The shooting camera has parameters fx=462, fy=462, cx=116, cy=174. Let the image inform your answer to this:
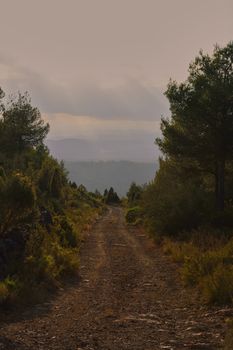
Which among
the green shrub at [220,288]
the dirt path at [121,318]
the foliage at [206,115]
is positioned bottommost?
the dirt path at [121,318]

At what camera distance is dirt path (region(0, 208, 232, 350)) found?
27.5 feet

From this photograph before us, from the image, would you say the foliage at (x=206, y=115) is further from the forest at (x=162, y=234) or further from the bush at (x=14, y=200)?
Answer: the bush at (x=14, y=200)


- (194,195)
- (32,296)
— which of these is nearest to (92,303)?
(32,296)

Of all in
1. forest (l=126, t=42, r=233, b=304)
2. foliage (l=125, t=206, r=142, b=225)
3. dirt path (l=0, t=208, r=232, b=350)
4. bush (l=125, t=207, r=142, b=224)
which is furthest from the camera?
bush (l=125, t=207, r=142, b=224)

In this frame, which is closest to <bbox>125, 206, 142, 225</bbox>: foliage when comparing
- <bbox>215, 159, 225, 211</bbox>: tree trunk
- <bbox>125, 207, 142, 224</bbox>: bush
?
<bbox>125, 207, 142, 224</bbox>: bush

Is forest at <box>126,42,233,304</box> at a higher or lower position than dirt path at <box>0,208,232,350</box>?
higher

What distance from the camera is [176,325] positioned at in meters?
9.71

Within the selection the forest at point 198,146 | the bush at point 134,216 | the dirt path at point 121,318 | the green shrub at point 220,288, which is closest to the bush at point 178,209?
the forest at point 198,146

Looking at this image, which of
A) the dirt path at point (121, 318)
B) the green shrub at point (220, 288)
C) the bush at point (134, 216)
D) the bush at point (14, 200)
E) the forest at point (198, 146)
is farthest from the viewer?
the bush at point (134, 216)

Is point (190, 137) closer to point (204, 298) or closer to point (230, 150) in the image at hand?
point (230, 150)

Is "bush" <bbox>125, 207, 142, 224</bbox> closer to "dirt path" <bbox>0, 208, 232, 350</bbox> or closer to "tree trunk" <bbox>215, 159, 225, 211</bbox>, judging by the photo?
"tree trunk" <bbox>215, 159, 225, 211</bbox>

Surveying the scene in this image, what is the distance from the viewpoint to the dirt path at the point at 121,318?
27.5ft

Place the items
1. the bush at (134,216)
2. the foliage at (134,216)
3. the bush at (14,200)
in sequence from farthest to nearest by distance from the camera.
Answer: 1. the bush at (134,216)
2. the foliage at (134,216)
3. the bush at (14,200)

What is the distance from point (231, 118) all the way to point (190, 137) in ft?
8.44
